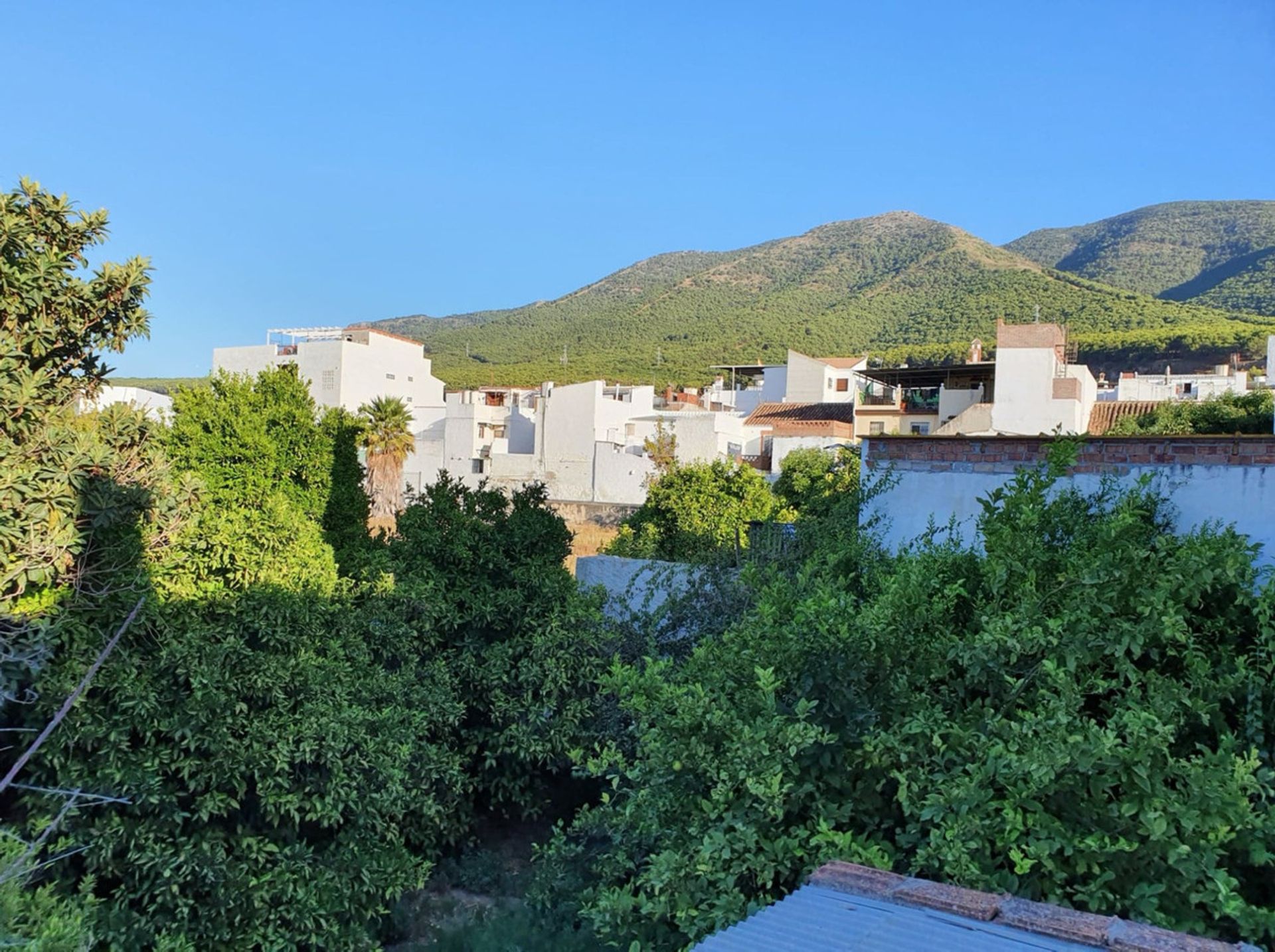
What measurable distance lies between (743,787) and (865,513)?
12.2 feet

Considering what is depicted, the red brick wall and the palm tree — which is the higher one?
the red brick wall

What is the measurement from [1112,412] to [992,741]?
25.0 metres

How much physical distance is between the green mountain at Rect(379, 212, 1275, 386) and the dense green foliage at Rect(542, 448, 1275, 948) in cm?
3990

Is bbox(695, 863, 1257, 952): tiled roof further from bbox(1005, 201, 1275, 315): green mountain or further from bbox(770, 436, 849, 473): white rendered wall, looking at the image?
bbox(1005, 201, 1275, 315): green mountain

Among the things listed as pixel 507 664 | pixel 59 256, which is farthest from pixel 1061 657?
pixel 59 256

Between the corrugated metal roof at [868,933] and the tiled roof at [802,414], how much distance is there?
28891 mm

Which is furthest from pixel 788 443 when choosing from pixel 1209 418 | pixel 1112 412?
pixel 1209 418

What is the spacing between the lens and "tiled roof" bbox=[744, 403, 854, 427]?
32.4 metres

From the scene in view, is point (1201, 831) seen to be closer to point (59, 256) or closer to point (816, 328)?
point (59, 256)

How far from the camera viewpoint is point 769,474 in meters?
27.0

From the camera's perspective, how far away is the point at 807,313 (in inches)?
2699

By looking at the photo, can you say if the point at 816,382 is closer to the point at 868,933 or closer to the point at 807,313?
the point at 807,313

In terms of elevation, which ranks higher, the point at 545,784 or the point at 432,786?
the point at 432,786

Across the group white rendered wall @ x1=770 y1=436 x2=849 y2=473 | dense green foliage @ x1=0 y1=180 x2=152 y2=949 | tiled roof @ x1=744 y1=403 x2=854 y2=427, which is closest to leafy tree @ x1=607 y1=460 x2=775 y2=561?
white rendered wall @ x1=770 y1=436 x2=849 y2=473
